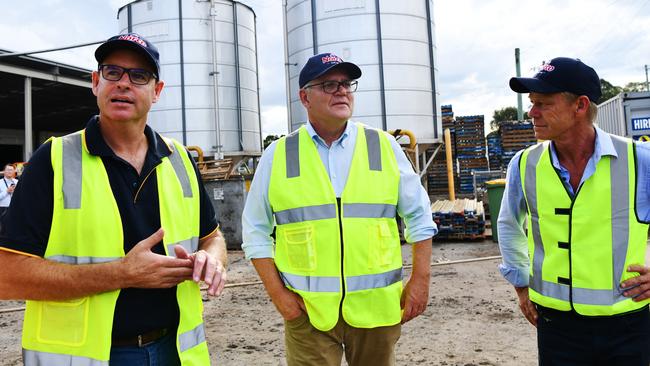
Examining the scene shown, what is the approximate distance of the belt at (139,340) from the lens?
195 cm

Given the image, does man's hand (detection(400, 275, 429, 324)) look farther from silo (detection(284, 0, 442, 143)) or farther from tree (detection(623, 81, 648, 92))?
tree (detection(623, 81, 648, 92))

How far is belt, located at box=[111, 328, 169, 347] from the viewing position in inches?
76.7

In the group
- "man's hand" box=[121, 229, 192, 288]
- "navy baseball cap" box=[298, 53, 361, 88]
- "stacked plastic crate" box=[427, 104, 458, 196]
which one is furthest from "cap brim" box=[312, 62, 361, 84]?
"stacked plastic crate" box=[427, 104, 458, 196]

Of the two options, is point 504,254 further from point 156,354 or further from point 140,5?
point 140,5

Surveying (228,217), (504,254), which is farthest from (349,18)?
(504,254)

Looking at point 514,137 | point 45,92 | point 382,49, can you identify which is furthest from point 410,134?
point 45,92

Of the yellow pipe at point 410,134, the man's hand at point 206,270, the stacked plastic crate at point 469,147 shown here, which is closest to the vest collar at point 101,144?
the man's hand at point 206,270

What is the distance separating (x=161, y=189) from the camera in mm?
2121

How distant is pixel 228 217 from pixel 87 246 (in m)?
10.5

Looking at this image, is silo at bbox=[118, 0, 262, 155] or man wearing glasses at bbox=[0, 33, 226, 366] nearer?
man wearing glasses at bbox=[0, 33, 226, 366]

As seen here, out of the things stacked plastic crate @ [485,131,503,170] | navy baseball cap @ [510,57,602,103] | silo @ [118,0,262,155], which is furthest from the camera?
stacked plastic crate @ [485,131,503,170]

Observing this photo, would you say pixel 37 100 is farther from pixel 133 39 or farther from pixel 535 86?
pixel 535 86

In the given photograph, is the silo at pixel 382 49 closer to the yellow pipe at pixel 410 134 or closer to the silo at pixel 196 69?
the yellow pipe at pixel 410 134

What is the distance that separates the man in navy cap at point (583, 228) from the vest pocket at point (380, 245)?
76 cm
